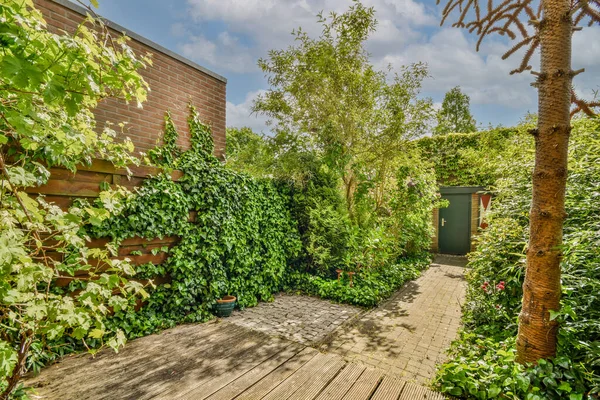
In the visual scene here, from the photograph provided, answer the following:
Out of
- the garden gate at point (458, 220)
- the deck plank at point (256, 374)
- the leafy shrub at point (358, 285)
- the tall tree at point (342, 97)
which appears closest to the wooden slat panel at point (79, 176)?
the deck plank at point (256, 374)

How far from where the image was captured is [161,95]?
4.57 m

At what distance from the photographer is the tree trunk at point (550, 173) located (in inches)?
81.7

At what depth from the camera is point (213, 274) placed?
4270mm

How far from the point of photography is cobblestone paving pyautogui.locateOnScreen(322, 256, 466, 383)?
305 centimetres

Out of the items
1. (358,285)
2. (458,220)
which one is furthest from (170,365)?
(458,220)

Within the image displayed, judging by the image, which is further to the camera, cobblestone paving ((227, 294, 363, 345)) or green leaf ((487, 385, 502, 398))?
cobblestone paving ((227, 294, 363, 345))

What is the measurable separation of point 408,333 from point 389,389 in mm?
1478

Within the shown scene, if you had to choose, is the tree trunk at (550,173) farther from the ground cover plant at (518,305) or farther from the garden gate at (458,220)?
the garden gate at (458,220)

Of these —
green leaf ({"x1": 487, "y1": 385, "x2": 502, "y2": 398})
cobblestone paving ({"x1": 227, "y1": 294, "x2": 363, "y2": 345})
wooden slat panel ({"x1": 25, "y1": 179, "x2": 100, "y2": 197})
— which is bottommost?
cobblestone paving ({"x1": 227, "y1": 294, "x2": 363, "y2": 345})

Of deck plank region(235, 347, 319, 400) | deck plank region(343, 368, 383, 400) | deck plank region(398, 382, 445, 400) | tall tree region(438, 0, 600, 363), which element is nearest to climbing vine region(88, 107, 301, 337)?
deck plank region(235, 347, 319, 400)

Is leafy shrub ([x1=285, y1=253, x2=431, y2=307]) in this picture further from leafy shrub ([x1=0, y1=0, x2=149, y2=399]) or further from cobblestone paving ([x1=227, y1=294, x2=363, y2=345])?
leafy shrub ([x1=0, y1=0, x2=149, y2=399])

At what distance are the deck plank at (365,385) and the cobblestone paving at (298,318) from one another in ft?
2.78

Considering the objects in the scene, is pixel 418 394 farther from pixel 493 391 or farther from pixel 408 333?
pixel 408 333

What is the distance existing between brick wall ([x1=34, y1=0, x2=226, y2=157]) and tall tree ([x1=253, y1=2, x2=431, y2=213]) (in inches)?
45.9
